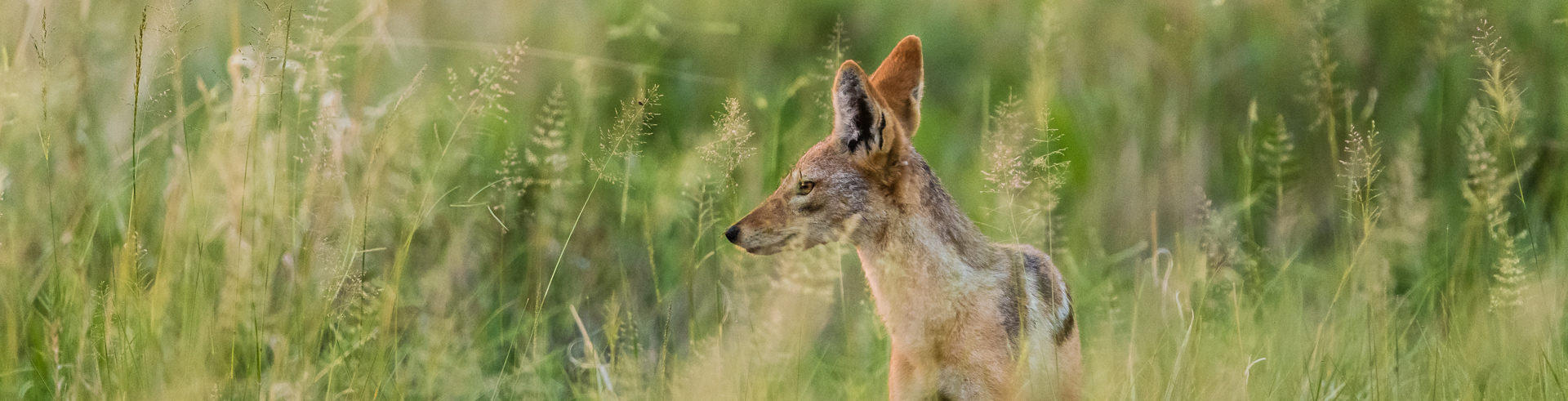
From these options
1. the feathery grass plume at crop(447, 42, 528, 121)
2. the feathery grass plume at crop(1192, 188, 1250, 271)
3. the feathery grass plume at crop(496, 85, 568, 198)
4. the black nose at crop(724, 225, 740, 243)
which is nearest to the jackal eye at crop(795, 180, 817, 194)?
the black nose at crop(724, 225, 740, 243)

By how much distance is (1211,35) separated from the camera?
5.78m

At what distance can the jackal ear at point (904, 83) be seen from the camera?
3342 millimetres

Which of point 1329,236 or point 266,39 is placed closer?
point 266,39

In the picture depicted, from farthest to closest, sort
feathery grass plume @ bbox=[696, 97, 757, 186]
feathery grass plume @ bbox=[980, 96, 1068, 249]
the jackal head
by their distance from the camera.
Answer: the jackal head, feathery grass plume @ bbox=[696, 97, 757, 186], feathery grass plume @ bbox=[980, 96, 1068, 249]

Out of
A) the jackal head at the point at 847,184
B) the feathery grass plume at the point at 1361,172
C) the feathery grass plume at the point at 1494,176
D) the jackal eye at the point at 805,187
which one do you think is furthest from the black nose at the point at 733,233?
the feathery grass plume at the point at 1494,176

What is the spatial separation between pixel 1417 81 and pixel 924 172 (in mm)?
3693

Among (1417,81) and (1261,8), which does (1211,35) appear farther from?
(1417,81)

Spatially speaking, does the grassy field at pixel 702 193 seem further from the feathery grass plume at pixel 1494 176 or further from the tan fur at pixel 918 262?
the tan fur at pixel 918 262

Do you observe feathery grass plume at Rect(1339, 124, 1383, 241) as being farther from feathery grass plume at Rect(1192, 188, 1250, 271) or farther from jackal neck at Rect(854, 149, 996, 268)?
jackal neck at Rect(854, 149, 996, 268)

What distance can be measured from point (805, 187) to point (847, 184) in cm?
13

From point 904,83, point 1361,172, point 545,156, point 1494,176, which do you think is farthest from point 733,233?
point 1494,176

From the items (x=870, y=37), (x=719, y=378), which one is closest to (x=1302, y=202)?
(x=870, y=37)

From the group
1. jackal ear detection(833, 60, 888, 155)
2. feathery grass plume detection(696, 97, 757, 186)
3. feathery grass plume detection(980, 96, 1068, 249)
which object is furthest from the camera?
jackal ear detection(833, 60, 888, 155)

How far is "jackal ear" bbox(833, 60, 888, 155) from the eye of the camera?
302cm
